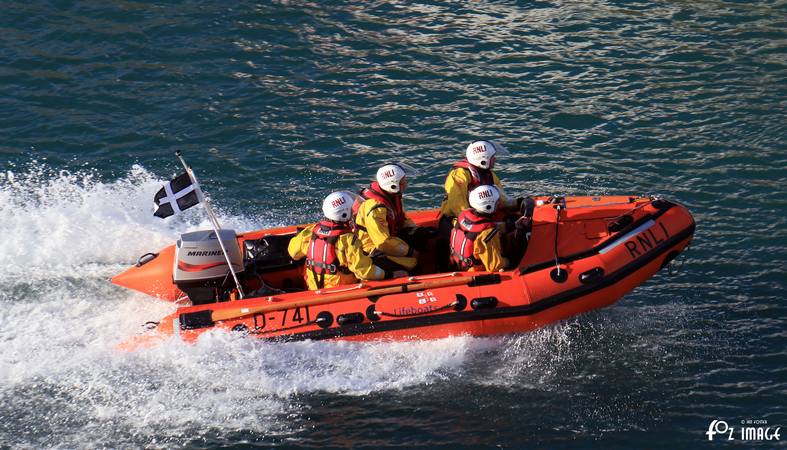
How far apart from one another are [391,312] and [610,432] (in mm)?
2384

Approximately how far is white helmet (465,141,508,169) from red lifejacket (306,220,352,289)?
171cm

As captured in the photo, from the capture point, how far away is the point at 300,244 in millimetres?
10719

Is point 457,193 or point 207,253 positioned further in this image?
point 457,193

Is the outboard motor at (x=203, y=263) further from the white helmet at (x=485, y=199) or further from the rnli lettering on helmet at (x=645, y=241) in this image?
the rnli lettering on helmet at (x=645, y=241)

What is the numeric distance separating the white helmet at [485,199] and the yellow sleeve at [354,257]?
1206 mm

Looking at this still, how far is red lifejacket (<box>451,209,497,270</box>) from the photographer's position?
34.3 ft

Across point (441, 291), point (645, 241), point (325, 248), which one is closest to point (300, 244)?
point (325, 248)

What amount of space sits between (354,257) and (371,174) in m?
4.00

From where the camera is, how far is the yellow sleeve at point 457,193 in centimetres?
1129

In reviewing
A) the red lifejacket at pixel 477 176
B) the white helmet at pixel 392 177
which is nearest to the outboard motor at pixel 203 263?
the white helmet at pixel 392 177

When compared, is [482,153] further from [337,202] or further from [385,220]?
[337,202]

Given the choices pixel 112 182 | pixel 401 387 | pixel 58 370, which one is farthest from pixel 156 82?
pixel 401 387

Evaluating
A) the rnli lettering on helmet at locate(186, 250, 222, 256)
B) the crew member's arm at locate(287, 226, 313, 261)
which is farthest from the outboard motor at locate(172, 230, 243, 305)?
the crew member's arm at locate(287, 226, 313, 261)

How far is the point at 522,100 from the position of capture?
1581 centimetres
